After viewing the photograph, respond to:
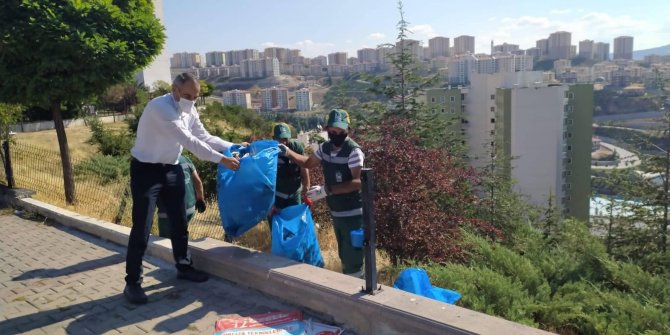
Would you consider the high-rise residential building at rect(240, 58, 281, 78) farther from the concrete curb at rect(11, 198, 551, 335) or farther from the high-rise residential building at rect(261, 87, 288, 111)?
the concrete curb at rect(11, 198, 551, 335)

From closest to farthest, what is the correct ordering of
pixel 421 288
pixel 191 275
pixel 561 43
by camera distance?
pixel 421 288, pixel 191 275, pixel 561 43

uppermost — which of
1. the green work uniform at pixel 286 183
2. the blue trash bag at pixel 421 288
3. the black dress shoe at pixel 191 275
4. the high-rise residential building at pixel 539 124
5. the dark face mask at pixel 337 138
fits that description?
the dark face mask at pixel 337 138

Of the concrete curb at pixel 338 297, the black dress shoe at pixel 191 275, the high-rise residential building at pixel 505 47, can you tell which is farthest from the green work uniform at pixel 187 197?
the high-rise residential building at pixel 505 47

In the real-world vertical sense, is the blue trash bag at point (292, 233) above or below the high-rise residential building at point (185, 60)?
below

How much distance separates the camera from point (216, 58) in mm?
140750

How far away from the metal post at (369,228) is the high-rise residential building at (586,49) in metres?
156

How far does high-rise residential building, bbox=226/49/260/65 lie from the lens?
445 feet

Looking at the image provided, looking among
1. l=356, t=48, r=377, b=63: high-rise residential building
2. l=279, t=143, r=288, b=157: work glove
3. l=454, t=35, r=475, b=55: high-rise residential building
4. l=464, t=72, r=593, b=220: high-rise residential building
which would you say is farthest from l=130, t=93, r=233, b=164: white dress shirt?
l=356, t=48, r=377, b=63: high-rise residential building

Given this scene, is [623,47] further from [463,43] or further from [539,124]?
[539,124]

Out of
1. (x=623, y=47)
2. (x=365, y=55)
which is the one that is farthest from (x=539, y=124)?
(x=623, y=47)

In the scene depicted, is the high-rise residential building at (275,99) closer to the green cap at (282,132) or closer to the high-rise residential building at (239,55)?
the high-rise residential building at (239,55)

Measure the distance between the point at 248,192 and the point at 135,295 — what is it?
1.15 meters

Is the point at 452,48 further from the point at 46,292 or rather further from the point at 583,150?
the point at 46,292

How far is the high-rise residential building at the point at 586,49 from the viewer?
139875 mm
